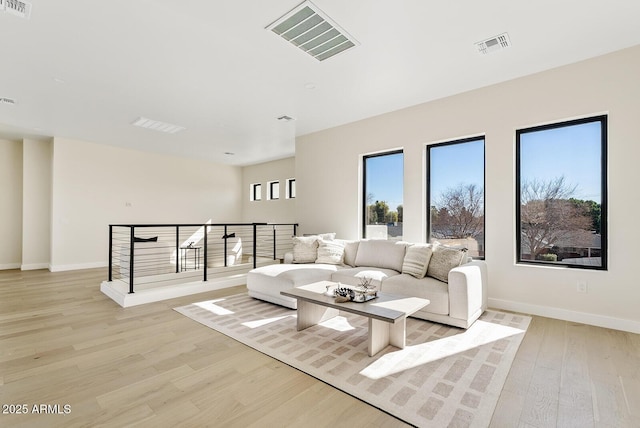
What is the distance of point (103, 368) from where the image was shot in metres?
2.34

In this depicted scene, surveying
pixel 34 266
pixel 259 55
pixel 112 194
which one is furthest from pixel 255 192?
pixel 259 55

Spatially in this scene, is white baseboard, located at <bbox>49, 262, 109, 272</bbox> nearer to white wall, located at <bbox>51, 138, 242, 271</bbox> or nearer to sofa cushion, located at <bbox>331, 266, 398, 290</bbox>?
white wall, located at <bbox>51, 138, 242, 271</bbox>

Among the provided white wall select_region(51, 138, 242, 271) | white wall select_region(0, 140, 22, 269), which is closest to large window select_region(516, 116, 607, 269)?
white wall select_region(51, 138, 242, 271)

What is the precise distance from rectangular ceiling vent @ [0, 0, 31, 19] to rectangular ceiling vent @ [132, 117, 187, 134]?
278cm

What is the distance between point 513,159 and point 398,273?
81.0 inches

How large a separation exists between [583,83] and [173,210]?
28.8ft

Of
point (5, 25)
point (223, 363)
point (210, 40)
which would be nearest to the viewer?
point (223, 363)

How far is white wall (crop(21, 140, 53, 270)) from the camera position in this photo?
21.6ft

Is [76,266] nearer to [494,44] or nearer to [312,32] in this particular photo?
[312,32]

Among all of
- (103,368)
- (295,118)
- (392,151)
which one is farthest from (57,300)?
(392,151)

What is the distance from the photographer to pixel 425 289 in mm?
3336

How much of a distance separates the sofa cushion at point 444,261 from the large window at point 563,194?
3.24 feet

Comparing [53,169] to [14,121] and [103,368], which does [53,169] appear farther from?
[103,368]

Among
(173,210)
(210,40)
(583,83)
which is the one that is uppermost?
(210,40)
